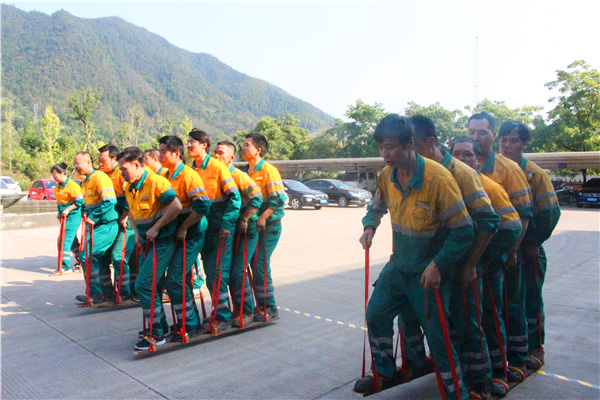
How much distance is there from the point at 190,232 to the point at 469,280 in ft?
8.91

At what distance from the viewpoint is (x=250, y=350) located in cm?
477

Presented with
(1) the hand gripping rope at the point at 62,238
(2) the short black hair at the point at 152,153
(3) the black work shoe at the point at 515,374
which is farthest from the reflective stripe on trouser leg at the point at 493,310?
(1) the hand gripping rope at the point at 62,238

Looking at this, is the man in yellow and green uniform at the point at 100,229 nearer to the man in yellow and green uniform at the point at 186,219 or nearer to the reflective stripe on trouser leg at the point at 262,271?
the man in yellow and green uniform at the point at 186,219

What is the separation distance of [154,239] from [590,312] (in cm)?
508

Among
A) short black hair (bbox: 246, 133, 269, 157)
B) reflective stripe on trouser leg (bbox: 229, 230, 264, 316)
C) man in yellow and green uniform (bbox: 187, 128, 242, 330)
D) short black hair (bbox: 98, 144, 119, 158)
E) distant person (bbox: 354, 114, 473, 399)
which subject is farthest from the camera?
short black hair (bbox: 98, 144, 119, 158)

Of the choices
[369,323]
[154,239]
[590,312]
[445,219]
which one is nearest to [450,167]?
[445,219]

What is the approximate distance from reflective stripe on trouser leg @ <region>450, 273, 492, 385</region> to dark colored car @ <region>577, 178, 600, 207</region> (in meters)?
26.1

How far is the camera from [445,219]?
327 centimetres

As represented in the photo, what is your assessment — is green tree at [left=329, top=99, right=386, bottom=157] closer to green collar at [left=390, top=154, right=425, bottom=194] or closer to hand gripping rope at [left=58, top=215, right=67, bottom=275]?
hand gripping rope at [left=58, top=215, right=67, bottom=275]

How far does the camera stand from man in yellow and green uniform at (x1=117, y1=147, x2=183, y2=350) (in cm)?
470

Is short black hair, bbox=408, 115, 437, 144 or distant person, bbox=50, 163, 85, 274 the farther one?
distant person, bbox=50, 163, 85, 274

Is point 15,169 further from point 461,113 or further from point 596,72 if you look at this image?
point 596,72

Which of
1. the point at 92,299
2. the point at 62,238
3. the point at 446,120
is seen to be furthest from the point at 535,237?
the point at 446,120

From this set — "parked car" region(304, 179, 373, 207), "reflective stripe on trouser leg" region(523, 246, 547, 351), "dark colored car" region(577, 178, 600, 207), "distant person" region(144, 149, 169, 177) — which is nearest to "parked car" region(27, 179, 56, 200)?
"parked car" region(304, 179, 373, 207)
